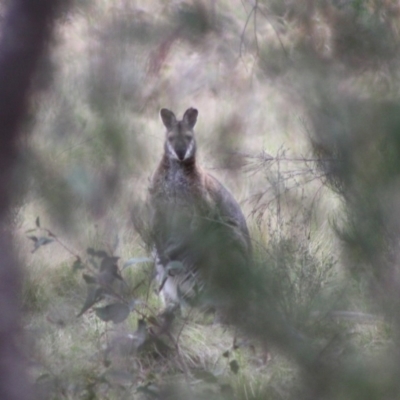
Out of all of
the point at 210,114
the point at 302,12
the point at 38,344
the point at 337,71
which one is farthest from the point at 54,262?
the point at 337,71

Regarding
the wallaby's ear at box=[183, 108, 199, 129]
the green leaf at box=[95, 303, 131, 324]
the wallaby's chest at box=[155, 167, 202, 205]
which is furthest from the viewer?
the wallaby's ear at box=[183, 108, 199, 129]

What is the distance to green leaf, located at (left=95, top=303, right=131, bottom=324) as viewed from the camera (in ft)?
10.2

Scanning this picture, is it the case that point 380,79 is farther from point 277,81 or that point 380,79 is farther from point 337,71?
point 277,81

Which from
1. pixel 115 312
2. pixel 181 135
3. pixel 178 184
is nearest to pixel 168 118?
pixel 181 135

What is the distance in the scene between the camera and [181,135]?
6199 millimetres

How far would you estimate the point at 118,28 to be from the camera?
357 cm

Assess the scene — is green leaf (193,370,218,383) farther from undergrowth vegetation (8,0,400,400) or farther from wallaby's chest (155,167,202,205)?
wallaby's chest (155,167,202,205)

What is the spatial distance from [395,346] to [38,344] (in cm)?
295

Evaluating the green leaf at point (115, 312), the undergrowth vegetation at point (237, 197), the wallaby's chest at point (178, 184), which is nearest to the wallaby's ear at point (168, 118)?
the undergrowth vegetation at point (237, 197)

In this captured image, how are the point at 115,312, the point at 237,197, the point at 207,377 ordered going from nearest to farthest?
1. the point at 115,312
2. the point at 207,377
3. the point at 237,197

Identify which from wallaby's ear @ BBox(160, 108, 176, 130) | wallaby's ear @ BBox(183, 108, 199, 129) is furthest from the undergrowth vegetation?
wallaby's ear @ BBox(183, 108, 199, 129)

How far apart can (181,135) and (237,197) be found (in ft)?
2.42

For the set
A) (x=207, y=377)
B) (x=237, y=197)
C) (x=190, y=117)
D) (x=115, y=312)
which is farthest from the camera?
(x=237, y=197)

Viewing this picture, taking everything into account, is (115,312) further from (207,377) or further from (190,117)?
(190,117)
